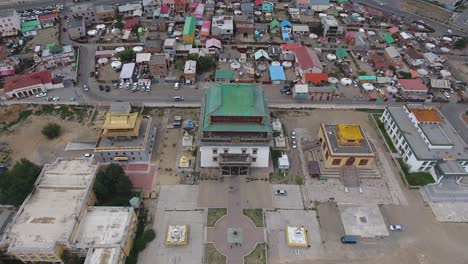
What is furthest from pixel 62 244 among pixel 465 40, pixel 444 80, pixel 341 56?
→ pixel 465 40

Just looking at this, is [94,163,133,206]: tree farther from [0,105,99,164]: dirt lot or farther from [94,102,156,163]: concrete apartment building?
[0,105,99,164]: dirt lot

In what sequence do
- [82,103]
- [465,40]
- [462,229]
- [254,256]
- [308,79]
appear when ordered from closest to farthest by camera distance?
1. [254,256]
2. [462,229]
3. [82,103]
4. [308,79]
5. [465,40]

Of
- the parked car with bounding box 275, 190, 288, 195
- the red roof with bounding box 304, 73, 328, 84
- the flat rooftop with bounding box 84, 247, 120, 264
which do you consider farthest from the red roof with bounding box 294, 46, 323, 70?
the flat rooftop with bounding box 84, 247, 120, 264

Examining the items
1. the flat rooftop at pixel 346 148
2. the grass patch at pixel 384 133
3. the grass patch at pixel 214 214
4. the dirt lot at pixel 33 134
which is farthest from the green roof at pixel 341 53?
the dirt lot at pixel 33 134

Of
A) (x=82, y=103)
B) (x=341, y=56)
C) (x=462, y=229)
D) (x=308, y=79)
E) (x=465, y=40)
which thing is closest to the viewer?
(x=462, y=229)

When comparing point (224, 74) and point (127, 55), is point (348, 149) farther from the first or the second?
point (127, 55)

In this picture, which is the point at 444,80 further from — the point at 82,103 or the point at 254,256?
the point at 82,103

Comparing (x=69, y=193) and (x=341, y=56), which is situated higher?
(x=341, y=56)
